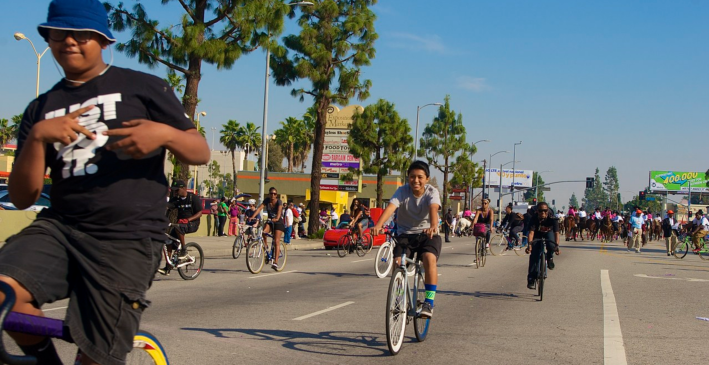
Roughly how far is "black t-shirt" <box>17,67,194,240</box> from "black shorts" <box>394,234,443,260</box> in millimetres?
4771

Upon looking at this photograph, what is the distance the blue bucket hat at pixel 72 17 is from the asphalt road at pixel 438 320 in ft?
13.1

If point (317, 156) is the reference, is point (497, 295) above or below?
below

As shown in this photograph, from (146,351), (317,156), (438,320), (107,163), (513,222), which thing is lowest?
(438,320)

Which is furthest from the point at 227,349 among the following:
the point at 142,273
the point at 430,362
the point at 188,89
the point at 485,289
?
the point at 188,89

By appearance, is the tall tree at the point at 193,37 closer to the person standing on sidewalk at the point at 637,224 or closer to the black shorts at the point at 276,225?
the black shorts at the point at 276,225

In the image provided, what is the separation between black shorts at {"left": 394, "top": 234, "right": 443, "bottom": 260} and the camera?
24.4 ft

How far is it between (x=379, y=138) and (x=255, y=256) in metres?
34.3

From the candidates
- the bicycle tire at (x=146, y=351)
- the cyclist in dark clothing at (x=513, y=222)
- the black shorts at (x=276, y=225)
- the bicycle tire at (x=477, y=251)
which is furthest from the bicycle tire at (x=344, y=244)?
the bicycle tire at (x=146, y=351)

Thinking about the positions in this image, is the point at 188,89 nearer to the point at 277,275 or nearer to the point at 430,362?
the point at 277,275

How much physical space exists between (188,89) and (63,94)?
798 inches

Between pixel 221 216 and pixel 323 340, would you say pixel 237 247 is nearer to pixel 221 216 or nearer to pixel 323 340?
pixel 221 216

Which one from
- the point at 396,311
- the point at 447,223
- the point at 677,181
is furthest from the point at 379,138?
the point at 677,181

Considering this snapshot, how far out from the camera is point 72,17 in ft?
9.05

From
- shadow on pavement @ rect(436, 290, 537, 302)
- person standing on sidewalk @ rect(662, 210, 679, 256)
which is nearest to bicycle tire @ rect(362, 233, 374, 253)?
shadow on pavement @ rect(436, 290, 537, 302)
